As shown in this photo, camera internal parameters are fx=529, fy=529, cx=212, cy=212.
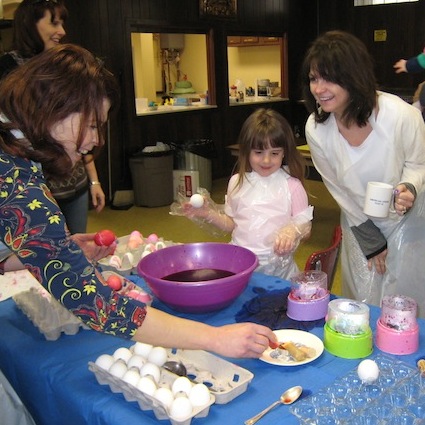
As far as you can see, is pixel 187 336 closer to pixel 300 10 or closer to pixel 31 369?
pixel 31 369

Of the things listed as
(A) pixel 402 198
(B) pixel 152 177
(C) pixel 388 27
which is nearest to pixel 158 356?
(A) pixel 402 198

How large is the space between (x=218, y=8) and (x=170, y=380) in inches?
227

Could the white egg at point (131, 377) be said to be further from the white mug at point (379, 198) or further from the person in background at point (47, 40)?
the person in background at point (47, 40)

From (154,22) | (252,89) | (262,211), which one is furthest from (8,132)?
(252,89)

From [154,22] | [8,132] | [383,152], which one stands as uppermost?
[154,22]

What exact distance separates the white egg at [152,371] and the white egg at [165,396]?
7 cm

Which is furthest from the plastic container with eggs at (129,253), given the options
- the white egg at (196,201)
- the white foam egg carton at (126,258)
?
the white egg at (196,201)

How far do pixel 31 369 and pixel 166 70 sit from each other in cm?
703

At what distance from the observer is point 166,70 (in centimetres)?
788

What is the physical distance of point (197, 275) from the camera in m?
1.61

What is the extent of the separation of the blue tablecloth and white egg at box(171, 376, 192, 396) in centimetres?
7

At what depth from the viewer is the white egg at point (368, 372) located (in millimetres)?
1108

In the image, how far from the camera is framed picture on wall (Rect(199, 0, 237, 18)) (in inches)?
238

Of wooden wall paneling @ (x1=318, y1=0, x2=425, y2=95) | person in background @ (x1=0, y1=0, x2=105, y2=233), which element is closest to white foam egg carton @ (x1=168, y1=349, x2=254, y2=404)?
person in background @ (x1=0, y1=0, x2=105, y2=233)
